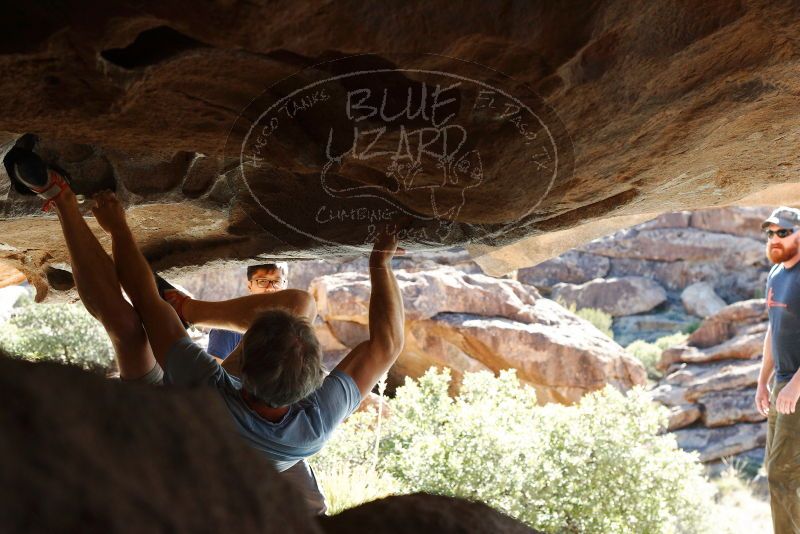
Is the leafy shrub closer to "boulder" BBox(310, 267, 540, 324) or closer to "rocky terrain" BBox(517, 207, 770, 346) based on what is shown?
"rocky terrain" BBox(517, 207, 770, 346)

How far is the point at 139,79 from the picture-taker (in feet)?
4.17

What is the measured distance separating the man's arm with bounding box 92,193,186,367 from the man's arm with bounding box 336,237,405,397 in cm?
52

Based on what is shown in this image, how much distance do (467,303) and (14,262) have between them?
29.5 ft

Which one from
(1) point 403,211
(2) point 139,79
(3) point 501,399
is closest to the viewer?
(2) point 139,79

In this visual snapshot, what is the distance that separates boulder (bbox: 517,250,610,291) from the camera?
63.1 ft

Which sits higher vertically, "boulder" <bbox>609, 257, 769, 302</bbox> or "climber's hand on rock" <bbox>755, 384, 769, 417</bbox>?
"climber's hand on rock" <bbox>755, 384, 769, 417</bbox>

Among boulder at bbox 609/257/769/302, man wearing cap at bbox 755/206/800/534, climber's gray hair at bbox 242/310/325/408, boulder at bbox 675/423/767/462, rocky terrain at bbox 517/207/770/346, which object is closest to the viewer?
climber's gray hair at bbox 242/310/325/408

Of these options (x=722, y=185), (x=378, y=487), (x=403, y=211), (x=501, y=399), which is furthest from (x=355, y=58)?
(x=501, y=399)

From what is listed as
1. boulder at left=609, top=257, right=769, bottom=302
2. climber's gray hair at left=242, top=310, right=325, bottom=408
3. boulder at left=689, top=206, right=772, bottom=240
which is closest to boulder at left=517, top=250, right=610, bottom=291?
boulder at left=609, top=257, right=769, bottom=302

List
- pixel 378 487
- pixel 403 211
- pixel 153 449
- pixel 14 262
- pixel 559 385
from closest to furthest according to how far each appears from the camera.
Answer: pixel 153 449, pixel 403 211, pixel 14 262, pixel 378 487, pixel 559 385

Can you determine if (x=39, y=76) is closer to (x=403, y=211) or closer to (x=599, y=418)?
(x=403, y=211)

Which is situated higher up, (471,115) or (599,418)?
(471,115)

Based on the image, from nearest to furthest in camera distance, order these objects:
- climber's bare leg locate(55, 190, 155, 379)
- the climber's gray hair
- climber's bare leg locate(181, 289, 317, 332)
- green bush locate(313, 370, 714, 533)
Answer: the climber's gray hair < climber's bare leg locate(55, 190, 155, 379) < climber's bare leg locate(181, 289, 317, 332) < green bush locate(313, 370, 714, 533)

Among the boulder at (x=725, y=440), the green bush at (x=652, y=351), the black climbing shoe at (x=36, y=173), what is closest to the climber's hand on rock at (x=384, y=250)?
the black climbing shoe at (x=36, y=173)
